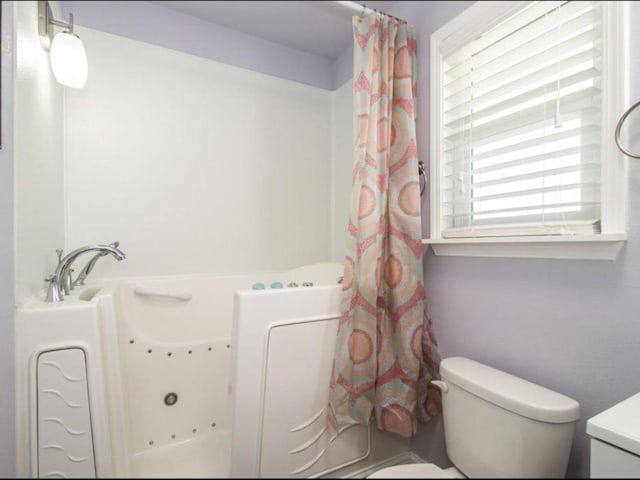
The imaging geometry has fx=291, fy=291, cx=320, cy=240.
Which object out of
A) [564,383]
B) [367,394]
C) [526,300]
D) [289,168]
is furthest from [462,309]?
[289,168]

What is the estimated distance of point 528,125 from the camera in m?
0.97

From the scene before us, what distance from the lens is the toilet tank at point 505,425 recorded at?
0.73m

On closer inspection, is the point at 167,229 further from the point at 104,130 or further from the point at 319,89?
the point at 319,89

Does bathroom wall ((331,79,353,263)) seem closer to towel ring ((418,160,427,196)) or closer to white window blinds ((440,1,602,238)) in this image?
towel ring ((418,160,427,196))

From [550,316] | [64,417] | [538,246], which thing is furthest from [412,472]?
[64,417]

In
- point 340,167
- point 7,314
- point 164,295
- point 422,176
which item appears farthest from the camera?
point 340,167

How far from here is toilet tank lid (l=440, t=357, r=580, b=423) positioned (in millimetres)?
728

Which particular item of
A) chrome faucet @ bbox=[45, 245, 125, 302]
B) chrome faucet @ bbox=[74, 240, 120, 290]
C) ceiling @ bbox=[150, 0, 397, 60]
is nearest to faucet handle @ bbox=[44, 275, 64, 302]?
chrome faucet @ bbox=[45, 245, 125, 302]

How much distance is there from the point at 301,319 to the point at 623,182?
98 centimetres

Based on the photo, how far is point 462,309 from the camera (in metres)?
1.15

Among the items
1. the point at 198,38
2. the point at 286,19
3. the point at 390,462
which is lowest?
the point at 390,462

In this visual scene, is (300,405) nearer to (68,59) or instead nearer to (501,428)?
(501,428)

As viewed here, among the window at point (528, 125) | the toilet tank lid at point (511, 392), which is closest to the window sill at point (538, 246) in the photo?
the window at point (528, 125)

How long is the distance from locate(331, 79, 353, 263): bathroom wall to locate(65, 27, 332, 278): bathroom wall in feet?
0.15
